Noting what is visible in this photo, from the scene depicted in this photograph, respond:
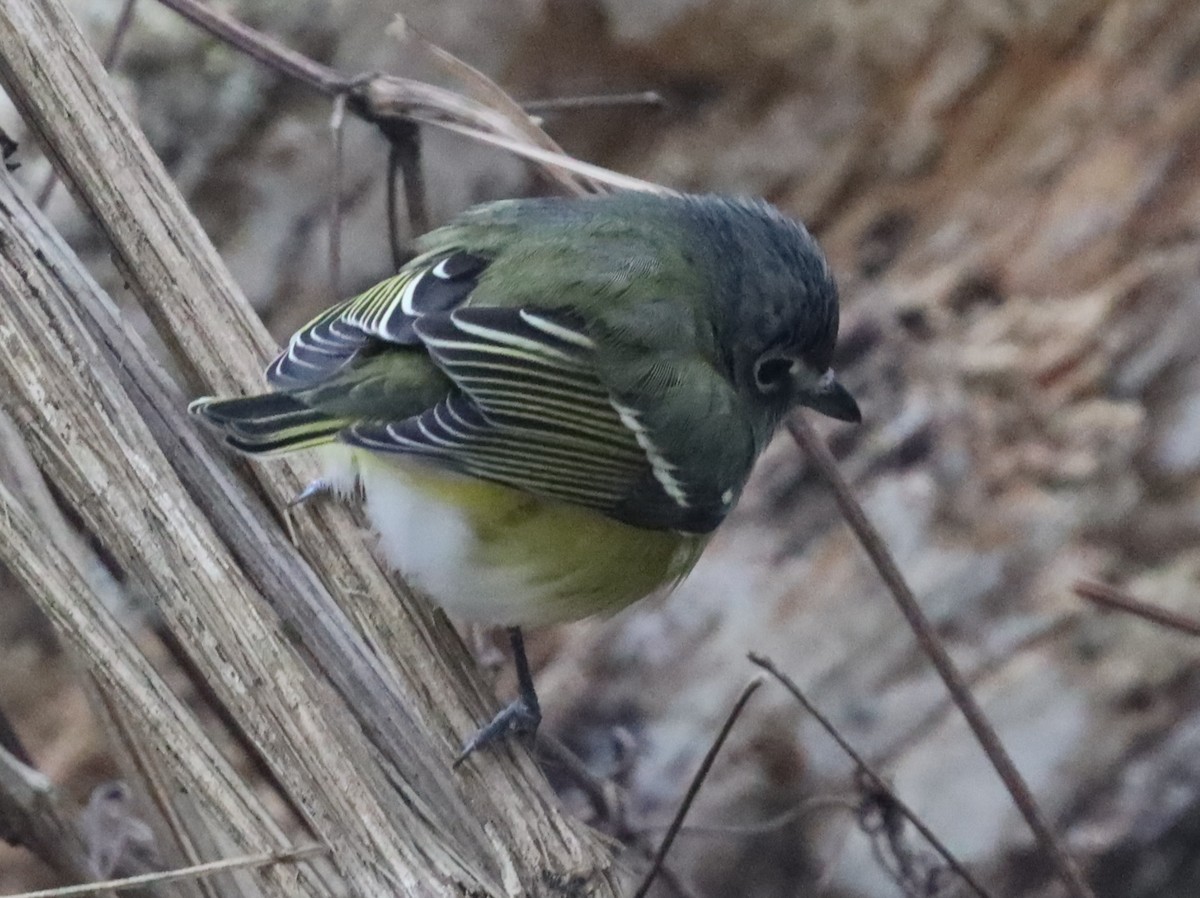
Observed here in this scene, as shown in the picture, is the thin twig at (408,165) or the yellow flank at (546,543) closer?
the yellow flank at (546,543)

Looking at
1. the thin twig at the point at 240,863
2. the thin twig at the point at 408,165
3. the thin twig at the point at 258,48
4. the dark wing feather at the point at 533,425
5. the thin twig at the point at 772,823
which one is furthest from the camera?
the thin twig at the point at 772,823

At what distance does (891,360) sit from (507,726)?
1.51 meters

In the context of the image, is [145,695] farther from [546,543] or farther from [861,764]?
[861,764]

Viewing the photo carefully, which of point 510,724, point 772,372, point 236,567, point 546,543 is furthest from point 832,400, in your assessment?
point 236,567

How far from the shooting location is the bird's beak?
194 centimetres

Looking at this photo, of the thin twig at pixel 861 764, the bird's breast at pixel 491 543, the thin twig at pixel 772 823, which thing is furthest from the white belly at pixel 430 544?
the thin twig at pixel 772 823

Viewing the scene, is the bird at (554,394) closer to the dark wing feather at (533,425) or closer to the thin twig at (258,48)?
the dark wing feather at (533,425)

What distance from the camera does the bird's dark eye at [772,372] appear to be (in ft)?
6.08

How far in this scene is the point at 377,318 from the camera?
1586 millimetres

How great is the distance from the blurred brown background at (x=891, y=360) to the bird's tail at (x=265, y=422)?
0.71m

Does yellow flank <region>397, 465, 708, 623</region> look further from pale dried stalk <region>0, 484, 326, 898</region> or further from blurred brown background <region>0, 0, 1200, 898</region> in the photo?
blurred brown background <region>0, 0, 1200, 898</region>

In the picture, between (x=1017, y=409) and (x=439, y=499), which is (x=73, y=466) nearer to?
(x=439, y=499)

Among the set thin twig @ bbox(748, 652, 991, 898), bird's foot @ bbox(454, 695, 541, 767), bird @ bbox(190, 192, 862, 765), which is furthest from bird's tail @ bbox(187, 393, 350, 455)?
thin twig @ bbox(748, 652, 991, 898)

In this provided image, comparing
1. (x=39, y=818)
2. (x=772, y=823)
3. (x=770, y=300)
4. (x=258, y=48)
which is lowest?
(x=772, y=823)
